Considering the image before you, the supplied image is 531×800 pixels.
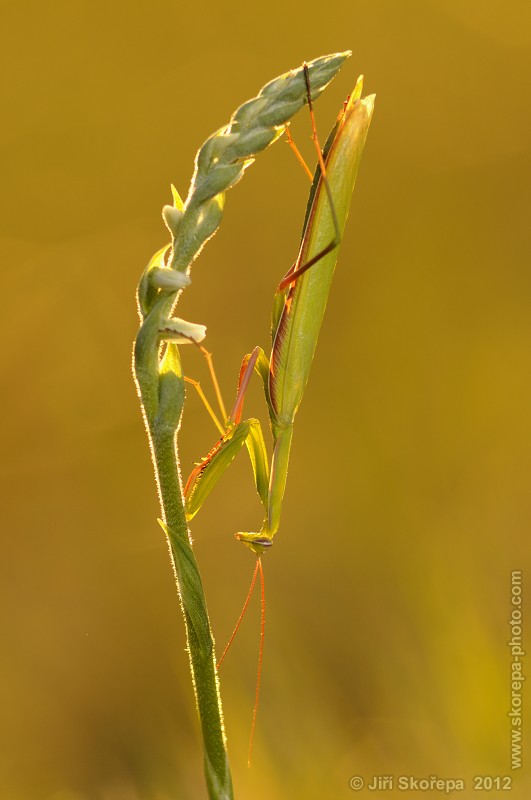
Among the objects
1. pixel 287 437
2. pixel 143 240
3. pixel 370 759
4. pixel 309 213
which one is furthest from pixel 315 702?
pixel 143 240

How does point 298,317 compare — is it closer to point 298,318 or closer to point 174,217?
point 298,318

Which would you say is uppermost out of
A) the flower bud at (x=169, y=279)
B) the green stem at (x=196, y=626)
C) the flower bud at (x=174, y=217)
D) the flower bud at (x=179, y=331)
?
the flower bud at (x=174, y=217)

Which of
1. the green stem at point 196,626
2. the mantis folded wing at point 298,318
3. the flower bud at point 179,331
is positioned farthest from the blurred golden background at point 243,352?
the flower bud at point 179,331

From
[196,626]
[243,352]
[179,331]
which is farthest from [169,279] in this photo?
[243,352]

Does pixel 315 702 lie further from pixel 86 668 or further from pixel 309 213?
pixel 86 668

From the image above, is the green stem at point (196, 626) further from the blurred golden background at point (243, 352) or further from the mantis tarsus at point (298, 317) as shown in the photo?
the blurred golden background at point (243, 352)
